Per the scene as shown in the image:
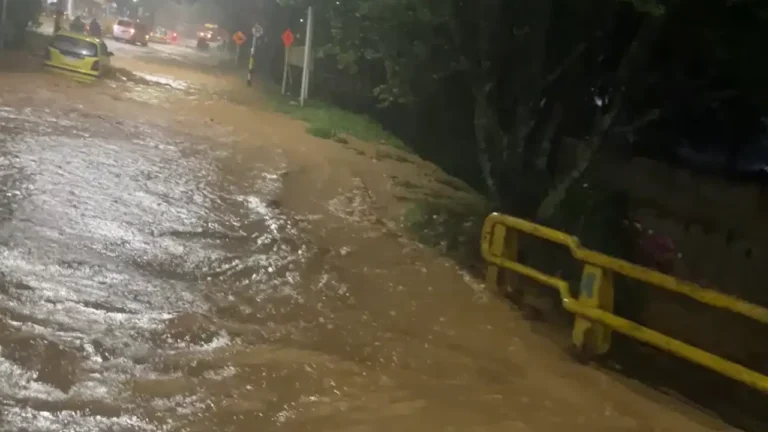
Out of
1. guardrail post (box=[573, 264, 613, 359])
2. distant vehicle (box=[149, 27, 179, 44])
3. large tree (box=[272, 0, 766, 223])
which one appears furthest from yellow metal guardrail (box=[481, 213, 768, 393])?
distant vehicle (box=[149, 27, 179, 44])

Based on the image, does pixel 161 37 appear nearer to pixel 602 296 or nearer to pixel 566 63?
pixel 566 63

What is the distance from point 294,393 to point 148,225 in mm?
4190

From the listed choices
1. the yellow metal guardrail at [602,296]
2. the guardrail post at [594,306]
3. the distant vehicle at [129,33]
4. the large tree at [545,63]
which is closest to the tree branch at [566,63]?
the large tree at [545,63]

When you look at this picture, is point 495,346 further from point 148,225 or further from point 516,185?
point 516,185

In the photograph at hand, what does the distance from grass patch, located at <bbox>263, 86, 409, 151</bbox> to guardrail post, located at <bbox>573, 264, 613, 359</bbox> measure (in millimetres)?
9968

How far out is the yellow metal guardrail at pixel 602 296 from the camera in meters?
5.39

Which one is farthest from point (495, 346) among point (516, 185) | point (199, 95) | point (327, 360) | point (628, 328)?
point (199, 95)

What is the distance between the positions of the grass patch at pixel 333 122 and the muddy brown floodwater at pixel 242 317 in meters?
4.75

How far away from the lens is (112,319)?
5.98 meters

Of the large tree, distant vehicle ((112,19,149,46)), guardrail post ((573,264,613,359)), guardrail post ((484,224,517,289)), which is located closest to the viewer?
guardrail post ((573,264,613,359))

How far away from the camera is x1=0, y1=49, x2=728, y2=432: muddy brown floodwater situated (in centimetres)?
496

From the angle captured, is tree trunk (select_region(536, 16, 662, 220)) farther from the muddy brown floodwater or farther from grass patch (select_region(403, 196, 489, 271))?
the muddy brown floodwater

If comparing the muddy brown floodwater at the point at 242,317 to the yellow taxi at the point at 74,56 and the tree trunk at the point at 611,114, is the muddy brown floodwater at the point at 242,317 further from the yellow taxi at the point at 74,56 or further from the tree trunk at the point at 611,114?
the yellow taxi at the point at 74,56

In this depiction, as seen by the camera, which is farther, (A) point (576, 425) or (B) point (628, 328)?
(B) point (628, 328)
